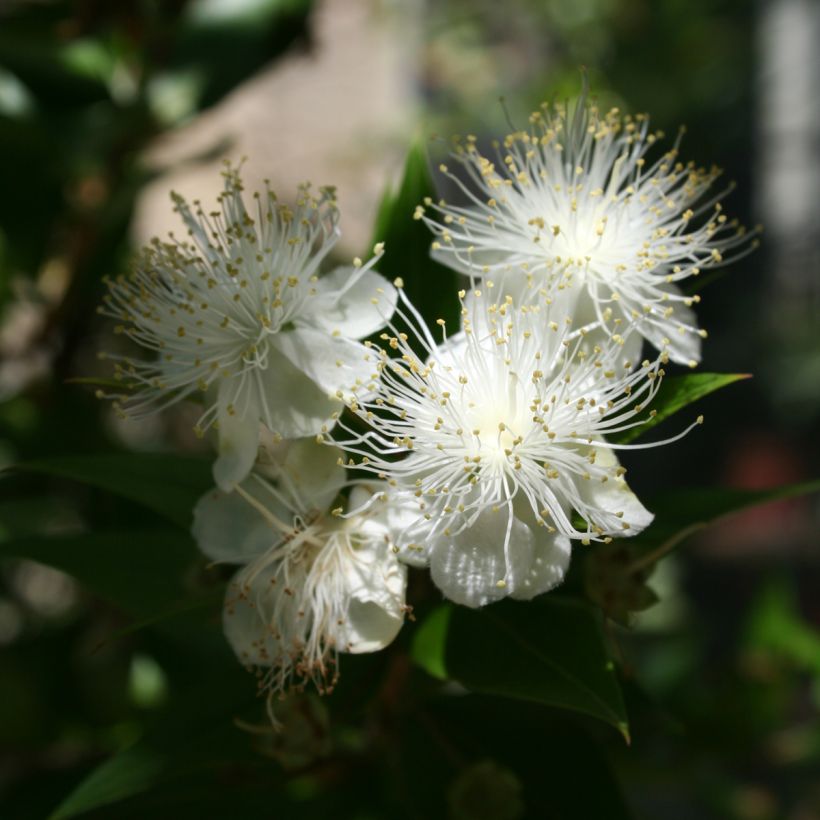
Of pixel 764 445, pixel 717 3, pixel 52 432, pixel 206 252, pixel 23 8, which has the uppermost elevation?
pixel 23 8

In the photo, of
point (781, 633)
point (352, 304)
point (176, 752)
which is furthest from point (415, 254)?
point (781, 633)

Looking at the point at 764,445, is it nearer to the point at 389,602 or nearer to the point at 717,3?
the point at 717,3

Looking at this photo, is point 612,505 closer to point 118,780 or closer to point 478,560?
point 478,560

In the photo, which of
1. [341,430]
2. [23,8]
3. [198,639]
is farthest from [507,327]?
[23,8]

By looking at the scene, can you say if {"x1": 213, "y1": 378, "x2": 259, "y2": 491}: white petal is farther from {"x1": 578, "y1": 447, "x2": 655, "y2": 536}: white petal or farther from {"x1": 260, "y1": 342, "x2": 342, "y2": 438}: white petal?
{"x1": 578, "y1": 447, "x2": 655, "y2": 536}: white petal

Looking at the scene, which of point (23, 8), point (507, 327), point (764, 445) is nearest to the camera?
point (507, 327)
